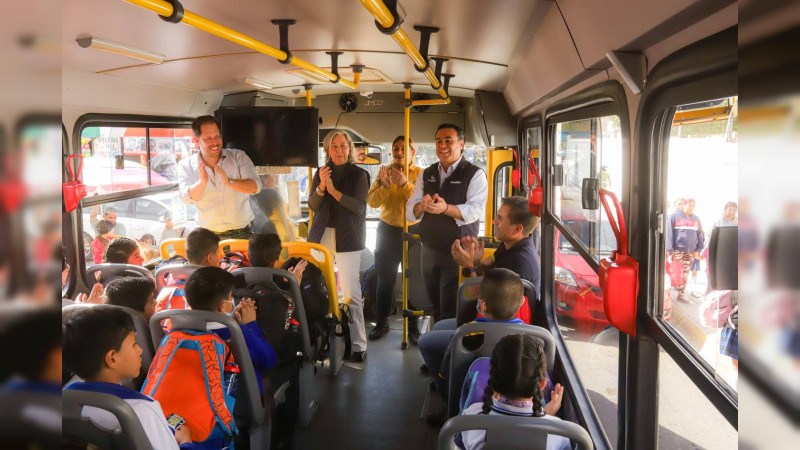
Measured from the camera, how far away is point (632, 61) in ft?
5.63

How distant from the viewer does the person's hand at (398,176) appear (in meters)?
5.08

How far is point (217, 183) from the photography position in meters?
4.73

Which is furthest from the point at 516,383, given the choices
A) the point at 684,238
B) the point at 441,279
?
the point at 441,279

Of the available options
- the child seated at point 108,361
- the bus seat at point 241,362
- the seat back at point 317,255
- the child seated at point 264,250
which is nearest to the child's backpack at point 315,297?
the seat back at point 317,255

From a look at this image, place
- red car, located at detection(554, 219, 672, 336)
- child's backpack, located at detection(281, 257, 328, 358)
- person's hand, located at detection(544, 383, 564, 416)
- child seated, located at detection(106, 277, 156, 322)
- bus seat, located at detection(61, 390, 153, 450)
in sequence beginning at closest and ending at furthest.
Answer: bus seat, located at detection(61, 390, 153, 450), person's hand, located at detection(544, 383, 564, 416), child seated, located at detection(106, 277, 156, 322), child's backpack, located at detection(281, 257, 328, 358), red car, located at detection(554, 219, 672, 336)

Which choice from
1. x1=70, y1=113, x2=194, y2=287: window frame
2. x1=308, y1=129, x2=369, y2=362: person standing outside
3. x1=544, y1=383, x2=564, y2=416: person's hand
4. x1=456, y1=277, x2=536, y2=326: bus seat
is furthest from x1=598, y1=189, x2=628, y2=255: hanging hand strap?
x1=70, y1=113, x2=194, y2=287: window frame

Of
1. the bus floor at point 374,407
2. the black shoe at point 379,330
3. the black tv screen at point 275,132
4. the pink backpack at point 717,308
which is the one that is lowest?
the bus floor at point 374,407

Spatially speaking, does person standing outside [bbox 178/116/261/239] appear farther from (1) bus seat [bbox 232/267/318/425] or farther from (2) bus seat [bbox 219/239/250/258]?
(1) bus seat [bbox 232/267/318/425]

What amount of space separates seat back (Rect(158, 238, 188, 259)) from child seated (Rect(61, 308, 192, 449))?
2.48m

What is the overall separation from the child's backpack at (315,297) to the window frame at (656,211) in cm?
253

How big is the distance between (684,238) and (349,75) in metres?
4.11

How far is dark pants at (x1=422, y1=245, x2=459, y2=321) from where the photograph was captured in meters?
4.60

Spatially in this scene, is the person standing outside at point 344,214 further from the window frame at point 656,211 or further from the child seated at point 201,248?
the window frame at point 656,211

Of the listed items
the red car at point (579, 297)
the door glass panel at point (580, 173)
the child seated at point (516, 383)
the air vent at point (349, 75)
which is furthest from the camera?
the red car at point (579, 297)
